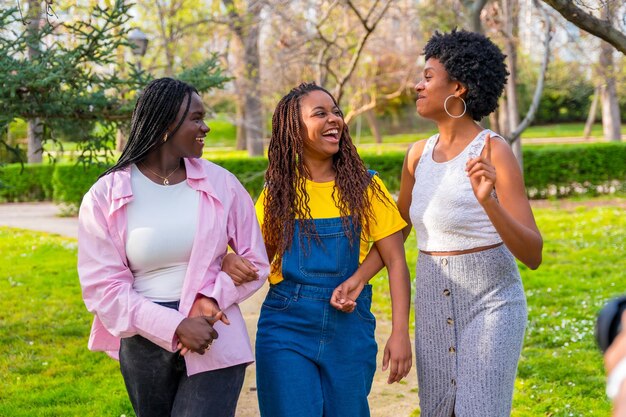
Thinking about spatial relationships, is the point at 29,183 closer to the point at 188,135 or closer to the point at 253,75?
the point at 253,75

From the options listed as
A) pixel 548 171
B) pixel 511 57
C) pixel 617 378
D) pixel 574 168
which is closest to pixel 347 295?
pixel 617 378

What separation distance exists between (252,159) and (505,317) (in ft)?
51.4

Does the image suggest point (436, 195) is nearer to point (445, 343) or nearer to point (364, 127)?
point (445, 343)

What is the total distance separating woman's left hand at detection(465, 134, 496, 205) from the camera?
2.94m

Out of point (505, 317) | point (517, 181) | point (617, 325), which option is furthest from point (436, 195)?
point (617, 325)

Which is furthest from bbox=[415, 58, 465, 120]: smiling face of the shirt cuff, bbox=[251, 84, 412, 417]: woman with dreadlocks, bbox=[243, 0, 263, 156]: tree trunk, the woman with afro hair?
bbox=[243, 0, 263, 156]: tree trunk

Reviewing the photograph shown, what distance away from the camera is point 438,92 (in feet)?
11.2

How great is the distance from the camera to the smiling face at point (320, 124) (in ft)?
10.8

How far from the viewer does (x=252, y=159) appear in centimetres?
1866

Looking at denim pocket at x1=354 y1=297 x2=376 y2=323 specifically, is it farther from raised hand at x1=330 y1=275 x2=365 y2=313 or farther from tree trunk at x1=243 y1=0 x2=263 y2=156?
tree trunk at x1=243 y1=0 x2=263 y2=156

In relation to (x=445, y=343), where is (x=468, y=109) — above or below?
above

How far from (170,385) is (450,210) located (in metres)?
1.24

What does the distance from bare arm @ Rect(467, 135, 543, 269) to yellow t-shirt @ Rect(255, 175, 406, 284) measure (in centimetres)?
42

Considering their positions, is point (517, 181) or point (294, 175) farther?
point (294, 175)
